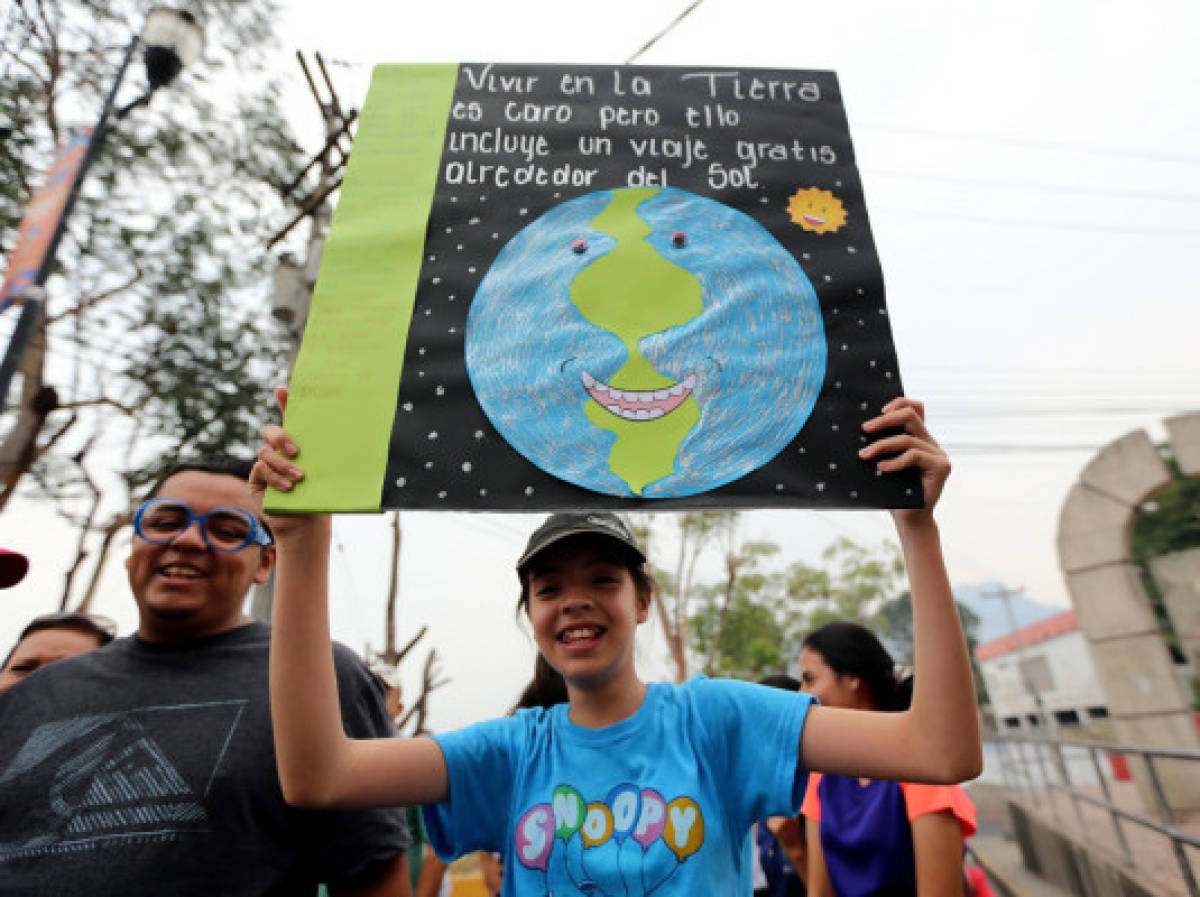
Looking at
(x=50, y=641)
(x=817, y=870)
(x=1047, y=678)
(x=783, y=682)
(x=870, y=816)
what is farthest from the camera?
(x=1047, y=678)

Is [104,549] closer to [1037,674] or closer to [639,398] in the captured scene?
[639,398]

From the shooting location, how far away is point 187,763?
4.81ft

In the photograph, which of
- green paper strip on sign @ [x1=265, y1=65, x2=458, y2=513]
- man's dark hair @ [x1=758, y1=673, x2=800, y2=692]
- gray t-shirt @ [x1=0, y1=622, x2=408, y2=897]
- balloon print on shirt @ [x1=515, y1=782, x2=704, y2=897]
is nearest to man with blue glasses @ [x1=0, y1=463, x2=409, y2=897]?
gray t-shirt @ [x1=0, y1=622, x2=408, y2=897]

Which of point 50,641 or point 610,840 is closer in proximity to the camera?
point 610,840

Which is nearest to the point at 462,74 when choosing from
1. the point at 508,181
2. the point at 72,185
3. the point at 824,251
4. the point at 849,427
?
the point at 508,181

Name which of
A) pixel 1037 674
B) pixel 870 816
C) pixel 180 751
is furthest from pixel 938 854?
pixel 1037 674

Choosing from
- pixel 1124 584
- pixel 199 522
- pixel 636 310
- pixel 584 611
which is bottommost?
pixel 584 611

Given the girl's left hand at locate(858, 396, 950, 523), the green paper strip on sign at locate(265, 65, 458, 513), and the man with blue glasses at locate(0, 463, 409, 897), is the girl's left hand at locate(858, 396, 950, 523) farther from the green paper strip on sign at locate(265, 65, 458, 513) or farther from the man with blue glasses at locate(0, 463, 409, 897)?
the man with blue glasses at locate(0, 463, 409, 897)

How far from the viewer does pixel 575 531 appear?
144 cm

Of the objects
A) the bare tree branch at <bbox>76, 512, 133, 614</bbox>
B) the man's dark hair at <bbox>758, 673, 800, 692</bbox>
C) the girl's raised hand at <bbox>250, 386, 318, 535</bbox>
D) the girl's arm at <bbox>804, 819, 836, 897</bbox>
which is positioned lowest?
the girl's arm at <bbox>804, 819, 836, 897</bbox>

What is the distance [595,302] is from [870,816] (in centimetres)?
179

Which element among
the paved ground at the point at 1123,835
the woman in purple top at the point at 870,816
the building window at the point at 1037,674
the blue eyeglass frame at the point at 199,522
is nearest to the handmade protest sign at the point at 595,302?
Answer: the blue eyeglass frame at the point at 199,522

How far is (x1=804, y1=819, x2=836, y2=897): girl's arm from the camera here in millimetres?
2281

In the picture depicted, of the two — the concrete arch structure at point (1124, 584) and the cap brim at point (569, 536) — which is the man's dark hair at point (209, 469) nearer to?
the cap brim at point (569, 536)
